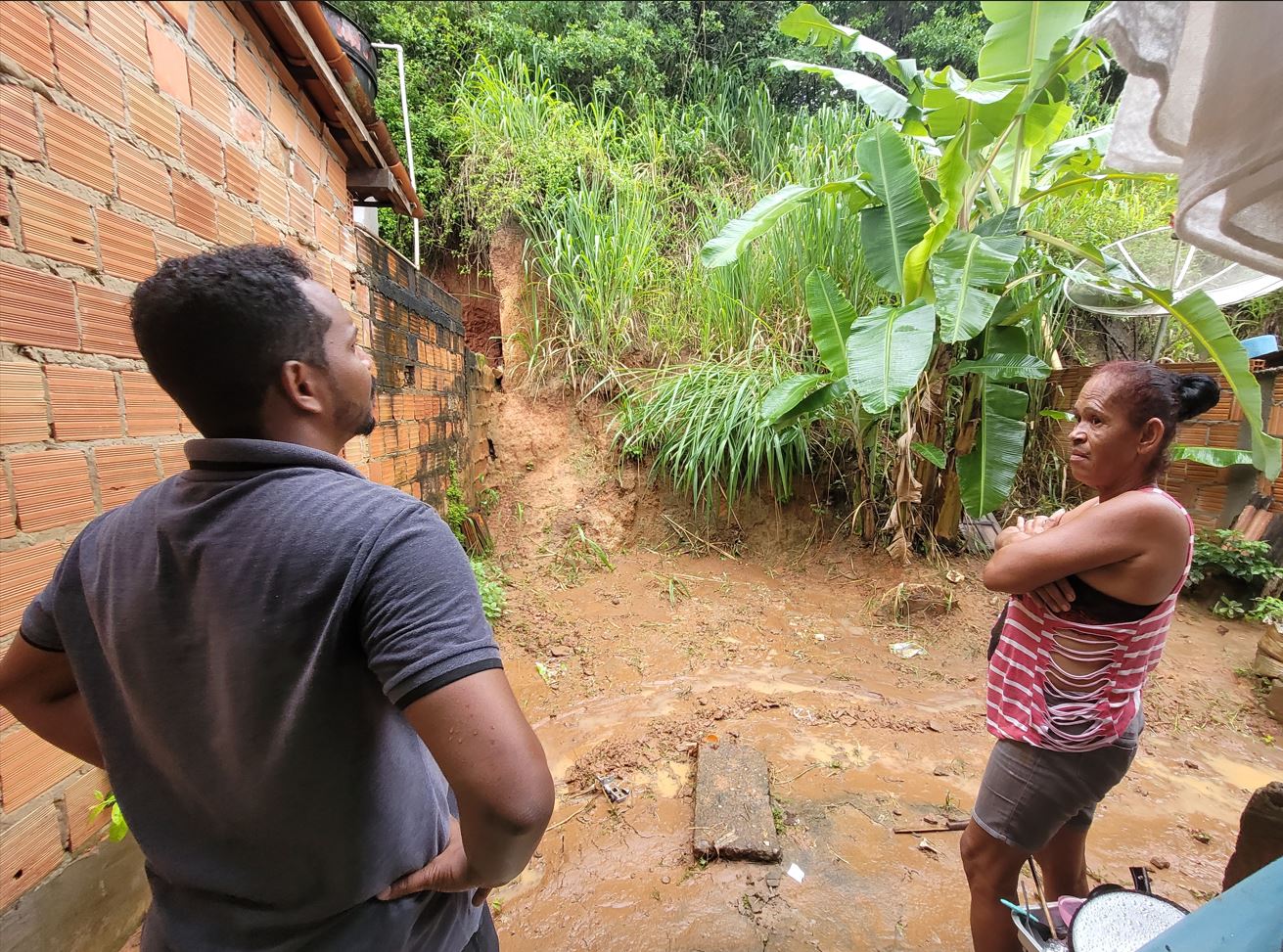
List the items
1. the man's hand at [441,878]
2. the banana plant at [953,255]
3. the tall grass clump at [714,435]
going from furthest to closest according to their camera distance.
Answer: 1. the tall grass clump at [714,435]
2. the banana plant at [953,255]
3. the man's hand at [441,878]

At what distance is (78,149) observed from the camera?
3.45ft

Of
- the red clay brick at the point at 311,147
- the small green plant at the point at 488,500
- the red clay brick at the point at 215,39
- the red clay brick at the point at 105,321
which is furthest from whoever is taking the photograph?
the small green plant at the point at 488,500

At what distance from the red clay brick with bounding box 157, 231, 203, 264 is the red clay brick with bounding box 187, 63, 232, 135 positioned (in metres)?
0.29

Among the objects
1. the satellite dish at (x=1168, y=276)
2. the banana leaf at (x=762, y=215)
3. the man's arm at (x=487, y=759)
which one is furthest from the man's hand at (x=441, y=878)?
the satellite dish at (x=1168, y=276)

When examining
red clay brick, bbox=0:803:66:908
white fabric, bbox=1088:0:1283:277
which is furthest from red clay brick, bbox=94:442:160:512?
white fabric, bbox=1088:0:1283:277

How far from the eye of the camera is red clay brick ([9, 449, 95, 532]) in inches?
39.8

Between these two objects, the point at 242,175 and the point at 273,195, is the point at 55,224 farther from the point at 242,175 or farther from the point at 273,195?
the point at 273,195

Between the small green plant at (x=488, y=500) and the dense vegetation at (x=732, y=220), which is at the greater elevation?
the dense vegetation at (x=732, y=220)

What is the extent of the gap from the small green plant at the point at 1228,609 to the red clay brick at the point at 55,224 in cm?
622

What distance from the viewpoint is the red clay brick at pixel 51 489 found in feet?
3.32

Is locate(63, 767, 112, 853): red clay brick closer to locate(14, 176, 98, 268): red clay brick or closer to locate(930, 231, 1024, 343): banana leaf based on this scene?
A: locate(14, 176, 98, 268): red clay brick

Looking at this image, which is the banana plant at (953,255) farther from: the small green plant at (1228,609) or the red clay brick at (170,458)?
the red clay brick at (170,458)

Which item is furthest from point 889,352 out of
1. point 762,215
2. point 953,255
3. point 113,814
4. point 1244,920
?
point 113,814

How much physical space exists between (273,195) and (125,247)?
0.55 meters
